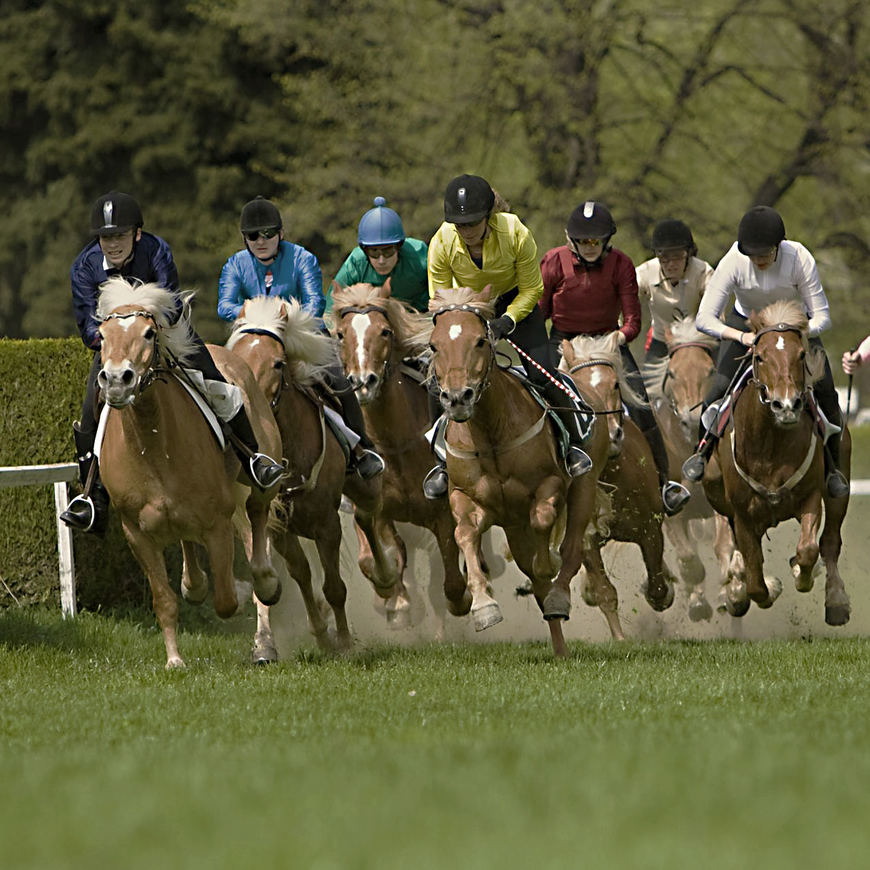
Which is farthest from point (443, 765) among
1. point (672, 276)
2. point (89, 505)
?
point (672, 276)

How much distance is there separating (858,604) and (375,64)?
16.0m

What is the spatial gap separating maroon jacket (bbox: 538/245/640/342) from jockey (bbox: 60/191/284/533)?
320cm

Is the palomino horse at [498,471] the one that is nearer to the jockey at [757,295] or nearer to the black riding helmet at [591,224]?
the jockey at [757,295]

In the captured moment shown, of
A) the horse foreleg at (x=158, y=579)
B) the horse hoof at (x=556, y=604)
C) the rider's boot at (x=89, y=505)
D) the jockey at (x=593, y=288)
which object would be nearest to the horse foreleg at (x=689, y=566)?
the jockey at (x=593, y=288)

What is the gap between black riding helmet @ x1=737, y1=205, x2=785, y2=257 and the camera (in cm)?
1104

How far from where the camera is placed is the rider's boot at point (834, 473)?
458 inches

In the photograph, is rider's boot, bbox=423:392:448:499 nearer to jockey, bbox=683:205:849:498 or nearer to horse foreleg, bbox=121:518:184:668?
horse foreleg, bbox=121:518:184:668

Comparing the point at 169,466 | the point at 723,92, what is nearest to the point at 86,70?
the point at 723,92

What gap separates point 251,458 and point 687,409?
15.9 feet

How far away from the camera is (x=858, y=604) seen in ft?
44.6

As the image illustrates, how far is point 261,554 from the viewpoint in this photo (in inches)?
400

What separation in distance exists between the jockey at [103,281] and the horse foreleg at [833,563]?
424 cm

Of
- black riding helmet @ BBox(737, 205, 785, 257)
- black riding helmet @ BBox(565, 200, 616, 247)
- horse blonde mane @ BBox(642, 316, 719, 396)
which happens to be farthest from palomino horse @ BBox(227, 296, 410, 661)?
horse blonde mane @ BBox(642, 316, 719, 396)

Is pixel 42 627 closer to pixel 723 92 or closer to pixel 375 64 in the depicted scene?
pixel 375 64
